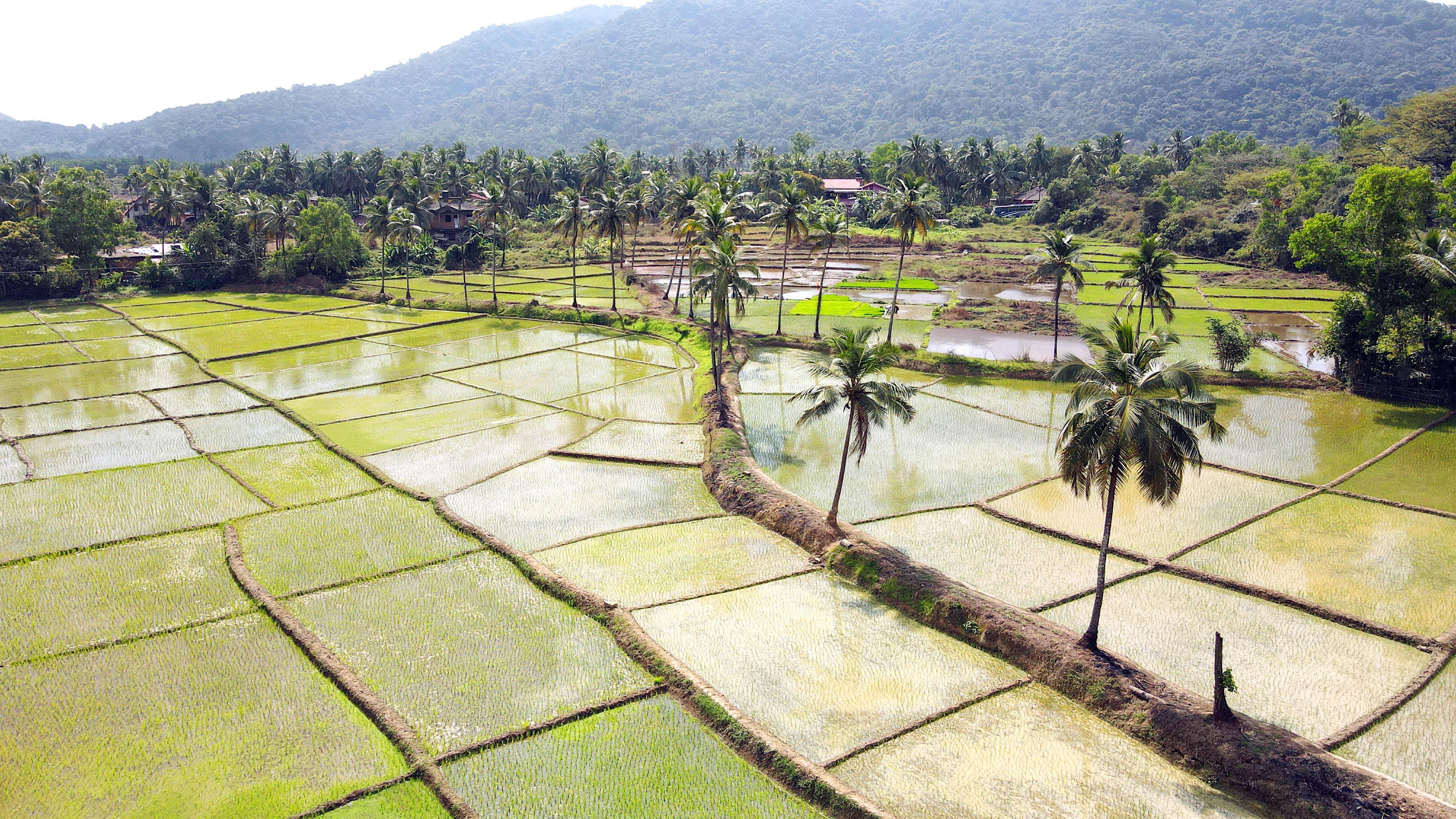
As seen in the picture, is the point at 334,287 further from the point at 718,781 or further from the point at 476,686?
the point at 718,781

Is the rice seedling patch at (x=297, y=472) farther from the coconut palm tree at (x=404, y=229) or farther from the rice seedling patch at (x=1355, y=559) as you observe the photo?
the coconut palm tree at (x=404, y=229)

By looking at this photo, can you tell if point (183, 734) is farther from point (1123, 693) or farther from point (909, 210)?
point (909, 210)

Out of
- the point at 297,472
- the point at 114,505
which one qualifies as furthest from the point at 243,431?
the point at 114,505

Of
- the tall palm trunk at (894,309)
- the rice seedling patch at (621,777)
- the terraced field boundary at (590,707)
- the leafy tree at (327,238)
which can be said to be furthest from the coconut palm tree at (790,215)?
the leafy tree at (327,238)

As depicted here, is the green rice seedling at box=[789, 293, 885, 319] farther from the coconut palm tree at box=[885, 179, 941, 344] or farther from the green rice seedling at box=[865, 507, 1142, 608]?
the green rice seedling at box=[865, 507, 1142, 608]

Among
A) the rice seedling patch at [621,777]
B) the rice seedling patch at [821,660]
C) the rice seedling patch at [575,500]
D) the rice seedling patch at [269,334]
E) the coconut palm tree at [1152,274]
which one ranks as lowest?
the rice seedling patch at [621,777]

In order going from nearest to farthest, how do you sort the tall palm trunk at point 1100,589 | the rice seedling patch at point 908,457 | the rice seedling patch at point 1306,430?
the tall palm trunk at point 1100,589 → the rice seedling patch at point 908,457 → the rice seedling patch at point 1306,430
